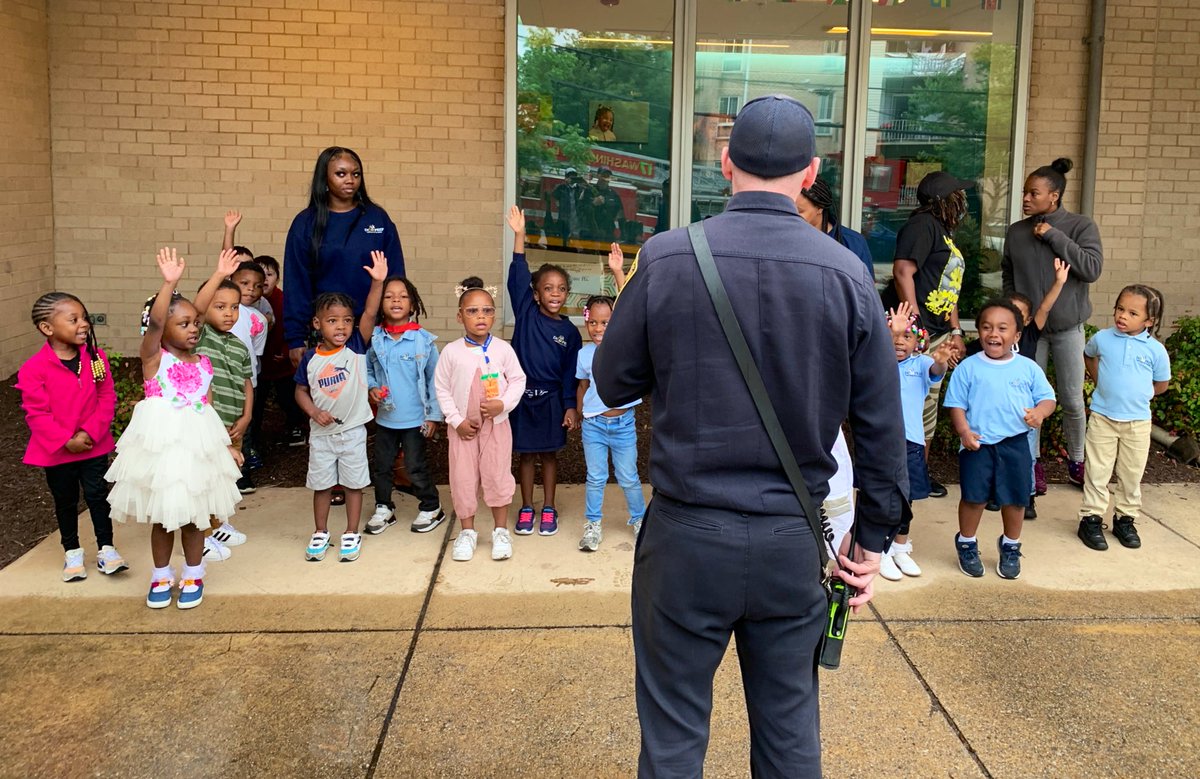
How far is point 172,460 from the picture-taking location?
449 centimetres

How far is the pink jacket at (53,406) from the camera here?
4.68 m

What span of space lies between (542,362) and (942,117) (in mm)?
5239

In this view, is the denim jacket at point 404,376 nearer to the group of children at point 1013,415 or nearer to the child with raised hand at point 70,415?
the child with raised hand at point 70,415

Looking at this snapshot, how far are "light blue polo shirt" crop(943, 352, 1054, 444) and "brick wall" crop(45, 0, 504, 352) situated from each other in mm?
4694

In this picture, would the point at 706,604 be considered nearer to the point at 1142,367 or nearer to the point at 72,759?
the point at 72,759

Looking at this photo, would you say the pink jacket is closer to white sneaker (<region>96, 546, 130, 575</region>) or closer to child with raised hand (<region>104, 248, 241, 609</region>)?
child with raised hand (<region>104, 248, 241, 609</region>)

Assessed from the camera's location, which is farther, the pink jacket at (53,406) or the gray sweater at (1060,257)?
the gray sweater at (1060,257)

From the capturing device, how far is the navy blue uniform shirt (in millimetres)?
2352

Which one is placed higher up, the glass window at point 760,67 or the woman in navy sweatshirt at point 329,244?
the glass window at point 760,67

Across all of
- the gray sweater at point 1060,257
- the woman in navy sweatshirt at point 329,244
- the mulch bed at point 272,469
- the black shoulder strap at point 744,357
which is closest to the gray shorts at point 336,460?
the woman in navy sweatshirt at point 329,244

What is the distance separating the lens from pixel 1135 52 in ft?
29.4

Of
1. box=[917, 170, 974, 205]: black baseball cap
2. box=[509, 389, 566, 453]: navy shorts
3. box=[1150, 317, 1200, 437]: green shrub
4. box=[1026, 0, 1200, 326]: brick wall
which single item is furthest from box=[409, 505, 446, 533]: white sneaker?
box=[1026, 0, 1200, 326]: brick wall

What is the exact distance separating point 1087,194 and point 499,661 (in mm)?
7096

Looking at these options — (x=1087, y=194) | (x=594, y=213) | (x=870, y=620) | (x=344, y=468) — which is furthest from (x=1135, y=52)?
(x=344, y=468)
